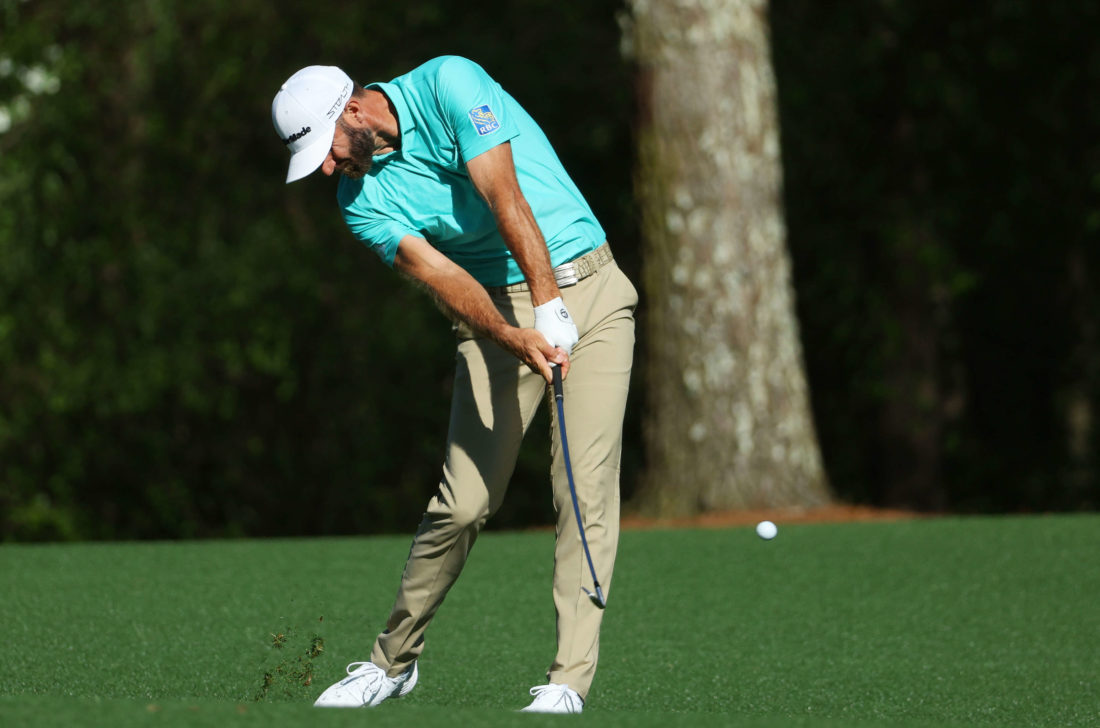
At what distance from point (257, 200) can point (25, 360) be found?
8.85 feet

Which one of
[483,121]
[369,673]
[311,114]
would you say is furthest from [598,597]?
[311,114]

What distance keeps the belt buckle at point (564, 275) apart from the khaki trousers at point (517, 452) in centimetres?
2

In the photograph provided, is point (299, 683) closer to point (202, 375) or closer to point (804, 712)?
point (804, 712)

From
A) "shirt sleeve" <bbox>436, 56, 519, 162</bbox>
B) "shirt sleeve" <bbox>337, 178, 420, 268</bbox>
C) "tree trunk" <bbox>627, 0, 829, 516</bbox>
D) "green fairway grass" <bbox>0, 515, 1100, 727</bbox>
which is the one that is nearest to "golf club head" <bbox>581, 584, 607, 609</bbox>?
"green fairway grass" <bbox>0, 515, 1100, 727</bbox>

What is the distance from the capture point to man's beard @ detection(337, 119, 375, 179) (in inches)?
186

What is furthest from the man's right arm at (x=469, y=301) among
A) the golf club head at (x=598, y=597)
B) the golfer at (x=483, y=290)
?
the golf club head at (x=598, y=597)

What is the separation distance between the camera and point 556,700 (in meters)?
4.53

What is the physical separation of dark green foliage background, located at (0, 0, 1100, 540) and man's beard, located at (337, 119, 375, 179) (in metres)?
8.70

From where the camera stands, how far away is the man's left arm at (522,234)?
178 inches

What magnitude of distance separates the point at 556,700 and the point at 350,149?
6.00 feet

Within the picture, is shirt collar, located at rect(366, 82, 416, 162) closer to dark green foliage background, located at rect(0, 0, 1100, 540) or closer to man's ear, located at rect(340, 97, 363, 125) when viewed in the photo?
man's ear, located at rect(340, 97, 363, 125)

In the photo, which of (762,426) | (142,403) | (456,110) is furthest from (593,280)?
(142,403)

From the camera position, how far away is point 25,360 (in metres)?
14.3

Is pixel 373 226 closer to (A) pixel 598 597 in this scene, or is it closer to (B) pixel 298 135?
(B) pixel 298 135
